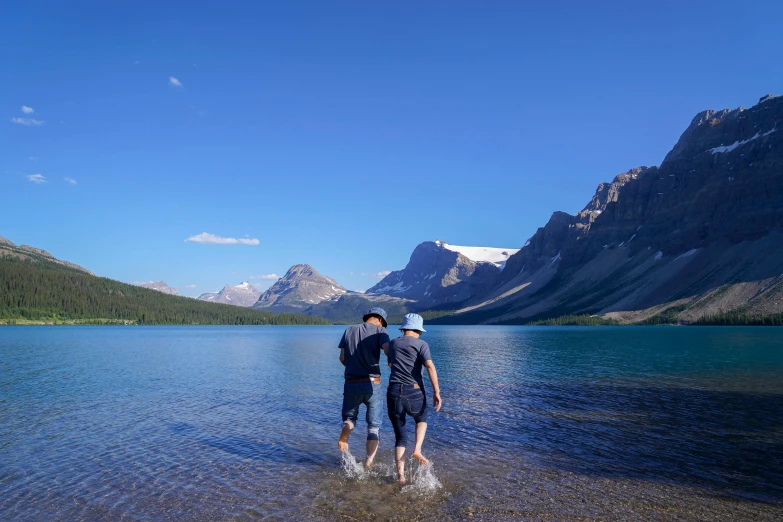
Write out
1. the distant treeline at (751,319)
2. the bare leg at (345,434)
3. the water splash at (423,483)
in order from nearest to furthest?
the water splash at (423,483)
the bare leg at (345,434)
the distant treeline at (751,319)

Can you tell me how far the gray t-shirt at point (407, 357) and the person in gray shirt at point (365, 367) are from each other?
453 millimetres

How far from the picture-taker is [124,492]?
45.1 feet

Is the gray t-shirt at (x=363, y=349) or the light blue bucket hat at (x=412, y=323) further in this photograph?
the gray t-shirt at (x=363, y=349)

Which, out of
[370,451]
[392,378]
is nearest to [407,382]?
[392,378]

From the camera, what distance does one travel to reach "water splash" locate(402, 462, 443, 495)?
13.8 m

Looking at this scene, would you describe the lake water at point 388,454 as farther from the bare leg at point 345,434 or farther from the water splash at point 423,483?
the bare leg at point 345,434

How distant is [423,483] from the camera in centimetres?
1433

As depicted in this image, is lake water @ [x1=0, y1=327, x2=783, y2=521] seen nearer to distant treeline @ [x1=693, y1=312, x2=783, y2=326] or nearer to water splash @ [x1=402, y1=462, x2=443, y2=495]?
water splash @ [x1=402, y1=462, x2=443, y2=495]

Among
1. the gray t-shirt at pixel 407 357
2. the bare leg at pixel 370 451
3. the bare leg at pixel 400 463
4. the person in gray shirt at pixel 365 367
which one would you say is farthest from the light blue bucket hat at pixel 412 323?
the bare leg at pixel 370 451

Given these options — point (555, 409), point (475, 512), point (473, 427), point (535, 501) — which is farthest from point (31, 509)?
point (555, 409)

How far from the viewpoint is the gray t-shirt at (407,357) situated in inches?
546

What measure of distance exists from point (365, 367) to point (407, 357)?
1.40 metres

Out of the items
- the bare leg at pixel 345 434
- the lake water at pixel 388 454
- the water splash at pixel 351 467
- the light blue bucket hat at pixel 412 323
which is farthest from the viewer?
the water splash at pixel 351 467

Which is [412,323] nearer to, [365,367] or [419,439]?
[365,367]
